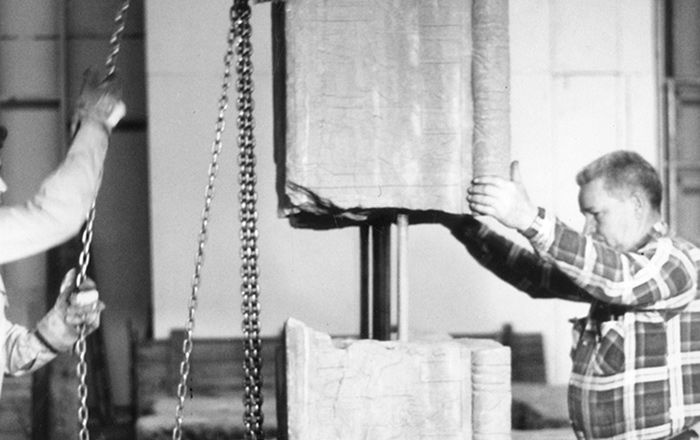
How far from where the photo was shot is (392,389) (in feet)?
7.10

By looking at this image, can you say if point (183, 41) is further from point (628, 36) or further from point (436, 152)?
point (436, 152)

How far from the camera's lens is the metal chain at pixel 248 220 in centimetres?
233

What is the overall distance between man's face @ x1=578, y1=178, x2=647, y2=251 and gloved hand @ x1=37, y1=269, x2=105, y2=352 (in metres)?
1.46

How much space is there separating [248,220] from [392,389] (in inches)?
20.5

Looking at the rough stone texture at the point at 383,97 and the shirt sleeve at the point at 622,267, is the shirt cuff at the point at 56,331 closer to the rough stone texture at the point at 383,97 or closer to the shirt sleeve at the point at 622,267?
the rough stone texture at the point at 383,97

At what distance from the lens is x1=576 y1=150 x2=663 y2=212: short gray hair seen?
3.05 metres

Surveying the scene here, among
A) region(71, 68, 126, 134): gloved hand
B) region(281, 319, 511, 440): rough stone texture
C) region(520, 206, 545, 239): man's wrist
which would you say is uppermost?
region(71, 68, 126, 134): gloved hand

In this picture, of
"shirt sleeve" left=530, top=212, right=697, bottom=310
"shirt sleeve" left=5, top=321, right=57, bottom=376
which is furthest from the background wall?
"shirt sleeve" left=530, top=212, right=697, bottom=310

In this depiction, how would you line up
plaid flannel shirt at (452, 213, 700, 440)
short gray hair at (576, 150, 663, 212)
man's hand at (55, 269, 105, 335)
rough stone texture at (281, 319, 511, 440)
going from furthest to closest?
short gray hair at (576, 150, 663, 212) → plaid flannel shirt at (452, 213, 700, 440) → man's hand at (55, 269, 105, 335) → rough stone texture at (281, 319, 511, 440)

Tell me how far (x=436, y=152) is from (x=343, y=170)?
0.65 ft

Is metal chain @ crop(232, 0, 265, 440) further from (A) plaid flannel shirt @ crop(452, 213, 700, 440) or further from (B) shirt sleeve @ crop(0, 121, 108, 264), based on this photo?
(A) plaid flannel shirt @ crop(452, 213, 700, 440)

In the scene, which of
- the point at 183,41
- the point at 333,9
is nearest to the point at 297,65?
the point at 333,9

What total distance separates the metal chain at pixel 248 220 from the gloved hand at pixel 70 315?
1.30ft

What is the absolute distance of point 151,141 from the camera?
5.99 metres
